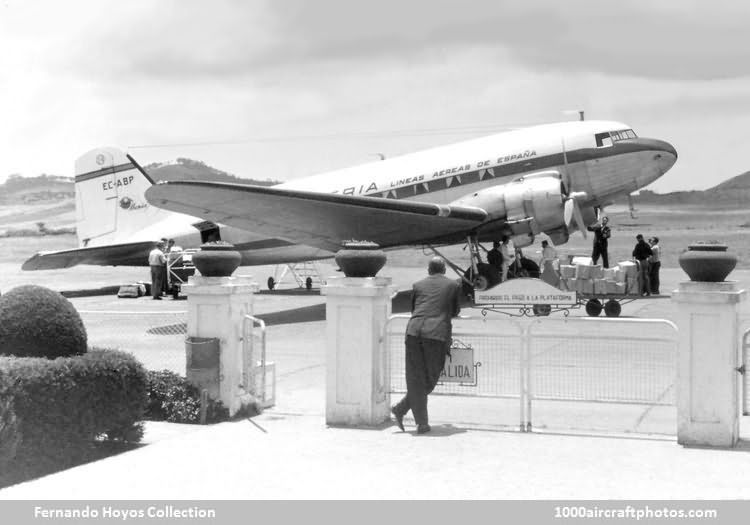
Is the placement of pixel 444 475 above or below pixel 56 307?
below

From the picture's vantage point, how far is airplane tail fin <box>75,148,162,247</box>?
30844mm

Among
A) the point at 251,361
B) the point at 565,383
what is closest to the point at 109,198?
the point at 251,361

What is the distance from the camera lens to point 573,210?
21656 mm

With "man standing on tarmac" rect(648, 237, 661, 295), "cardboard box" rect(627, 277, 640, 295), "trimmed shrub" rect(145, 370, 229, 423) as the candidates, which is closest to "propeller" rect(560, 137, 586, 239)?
"cardboard box" rect(627, 277, 640, 295)

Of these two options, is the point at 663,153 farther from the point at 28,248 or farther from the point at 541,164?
the point at 28,248

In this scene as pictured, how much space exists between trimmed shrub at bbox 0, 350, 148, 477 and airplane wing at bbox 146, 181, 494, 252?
11.0 m

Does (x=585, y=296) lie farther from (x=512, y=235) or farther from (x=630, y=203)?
(x=630, y=203)

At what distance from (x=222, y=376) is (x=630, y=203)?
18604 millimetres

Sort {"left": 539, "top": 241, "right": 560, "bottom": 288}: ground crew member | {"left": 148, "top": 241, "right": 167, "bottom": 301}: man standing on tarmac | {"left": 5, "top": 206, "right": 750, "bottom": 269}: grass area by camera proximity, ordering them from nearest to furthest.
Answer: {"left": 539, "top": 241, "right": 560, "bottom": 288}: ground crew member, {"left": 148, "top": 241, "right": 167, "bottom": 301}: man standing on tarmac, {"left": 5, "top": 206, "right": 750, "bottom": 269}: grass area

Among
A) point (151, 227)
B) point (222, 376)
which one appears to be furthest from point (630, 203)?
point (222, 376)

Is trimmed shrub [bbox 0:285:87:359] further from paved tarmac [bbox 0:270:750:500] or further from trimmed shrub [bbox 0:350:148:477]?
paved tarmac [bbox 0:270:750:500]

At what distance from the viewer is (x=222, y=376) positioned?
952cm

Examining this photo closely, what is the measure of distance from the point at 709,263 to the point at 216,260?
521 cm

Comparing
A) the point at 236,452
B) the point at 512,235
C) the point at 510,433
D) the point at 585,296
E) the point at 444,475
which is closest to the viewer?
the point at 444,475
